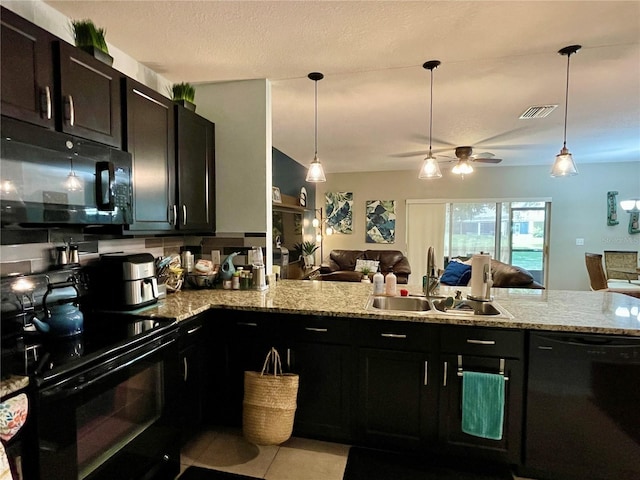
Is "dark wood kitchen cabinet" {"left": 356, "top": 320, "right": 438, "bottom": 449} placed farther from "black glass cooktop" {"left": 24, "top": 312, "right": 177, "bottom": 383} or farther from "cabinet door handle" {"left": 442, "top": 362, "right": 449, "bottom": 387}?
"black glass cooktop" {"left": 24, "top": 312, "right": 177, "bottom": 383}

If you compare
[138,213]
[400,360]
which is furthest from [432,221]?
[138,213]

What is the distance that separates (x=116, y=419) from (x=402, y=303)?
186 centimetres

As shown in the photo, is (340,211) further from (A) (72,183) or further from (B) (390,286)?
(A) (72,183)

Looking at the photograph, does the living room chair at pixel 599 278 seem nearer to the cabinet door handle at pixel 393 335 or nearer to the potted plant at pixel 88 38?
the cabinet door handle at pixel 393 335

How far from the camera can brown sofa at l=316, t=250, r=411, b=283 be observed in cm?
641

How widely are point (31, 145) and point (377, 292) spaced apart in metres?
2.15

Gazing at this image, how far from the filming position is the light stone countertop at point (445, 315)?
1.88m

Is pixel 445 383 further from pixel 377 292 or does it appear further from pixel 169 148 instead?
pixel 169 148

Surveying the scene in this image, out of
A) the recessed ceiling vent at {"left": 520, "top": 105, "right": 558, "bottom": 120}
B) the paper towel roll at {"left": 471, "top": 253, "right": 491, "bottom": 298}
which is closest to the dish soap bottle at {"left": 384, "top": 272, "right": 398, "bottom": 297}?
the paper towel roll at {"left": 471, "top": 253, "right": 491, "bottom": 298}

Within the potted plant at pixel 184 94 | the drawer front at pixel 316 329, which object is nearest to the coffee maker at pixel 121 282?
the drawer front at pixel 316 329

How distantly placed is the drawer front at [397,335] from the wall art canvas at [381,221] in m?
5.26

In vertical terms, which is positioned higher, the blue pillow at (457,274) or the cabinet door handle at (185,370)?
the blue pillow at (457,274)

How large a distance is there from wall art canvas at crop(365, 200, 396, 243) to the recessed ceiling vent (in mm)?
3546

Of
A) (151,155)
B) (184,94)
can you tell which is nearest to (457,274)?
(184,94)
